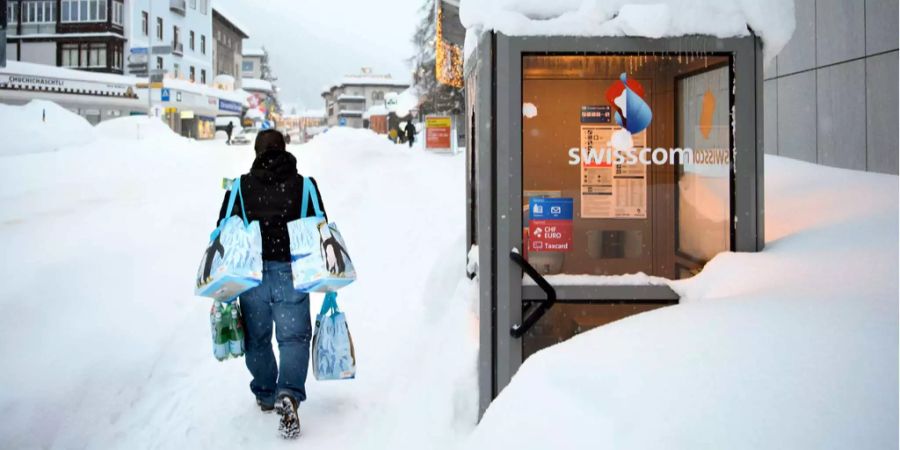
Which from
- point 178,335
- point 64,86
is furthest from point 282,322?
point 64,86

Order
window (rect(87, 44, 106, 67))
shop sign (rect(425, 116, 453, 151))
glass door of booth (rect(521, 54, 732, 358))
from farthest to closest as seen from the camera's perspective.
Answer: window (rect(87, 44, 106, 67)), shop sign (rect(425, 116, 453, 151)), glass door of booth (rect(521, 54, 732, 358))

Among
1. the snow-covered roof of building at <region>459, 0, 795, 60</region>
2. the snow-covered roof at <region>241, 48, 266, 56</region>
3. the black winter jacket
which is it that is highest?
the snow-covered roof at <region>241, 48, 266, 56</region>

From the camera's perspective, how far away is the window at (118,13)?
5331cm

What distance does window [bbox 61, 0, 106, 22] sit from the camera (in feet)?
174

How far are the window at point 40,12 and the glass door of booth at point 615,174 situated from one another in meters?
58.8

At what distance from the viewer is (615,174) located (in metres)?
4.42

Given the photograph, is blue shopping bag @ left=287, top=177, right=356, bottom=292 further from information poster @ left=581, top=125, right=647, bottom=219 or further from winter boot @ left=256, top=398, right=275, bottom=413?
information poster @ left=581, top=125, right=647, bottom=219

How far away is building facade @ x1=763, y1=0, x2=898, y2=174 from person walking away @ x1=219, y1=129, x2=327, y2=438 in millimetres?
6100

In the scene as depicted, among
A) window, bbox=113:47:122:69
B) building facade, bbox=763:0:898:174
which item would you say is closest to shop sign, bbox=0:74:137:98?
window, bbox=113:47:122:69

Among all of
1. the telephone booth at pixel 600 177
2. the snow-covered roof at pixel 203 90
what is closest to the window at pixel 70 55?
the snow-covered roof at pixel 203 90

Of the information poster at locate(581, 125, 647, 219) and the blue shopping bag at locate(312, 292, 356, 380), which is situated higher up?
the information poster at locate(581, 125, 647, 219)

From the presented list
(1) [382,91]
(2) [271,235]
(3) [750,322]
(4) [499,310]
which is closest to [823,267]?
(3) [750,322]

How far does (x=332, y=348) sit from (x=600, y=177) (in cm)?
203

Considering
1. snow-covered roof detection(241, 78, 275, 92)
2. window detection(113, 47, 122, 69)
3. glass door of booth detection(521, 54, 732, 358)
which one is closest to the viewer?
glass door of booth detection(521, 54, 732, 358)
